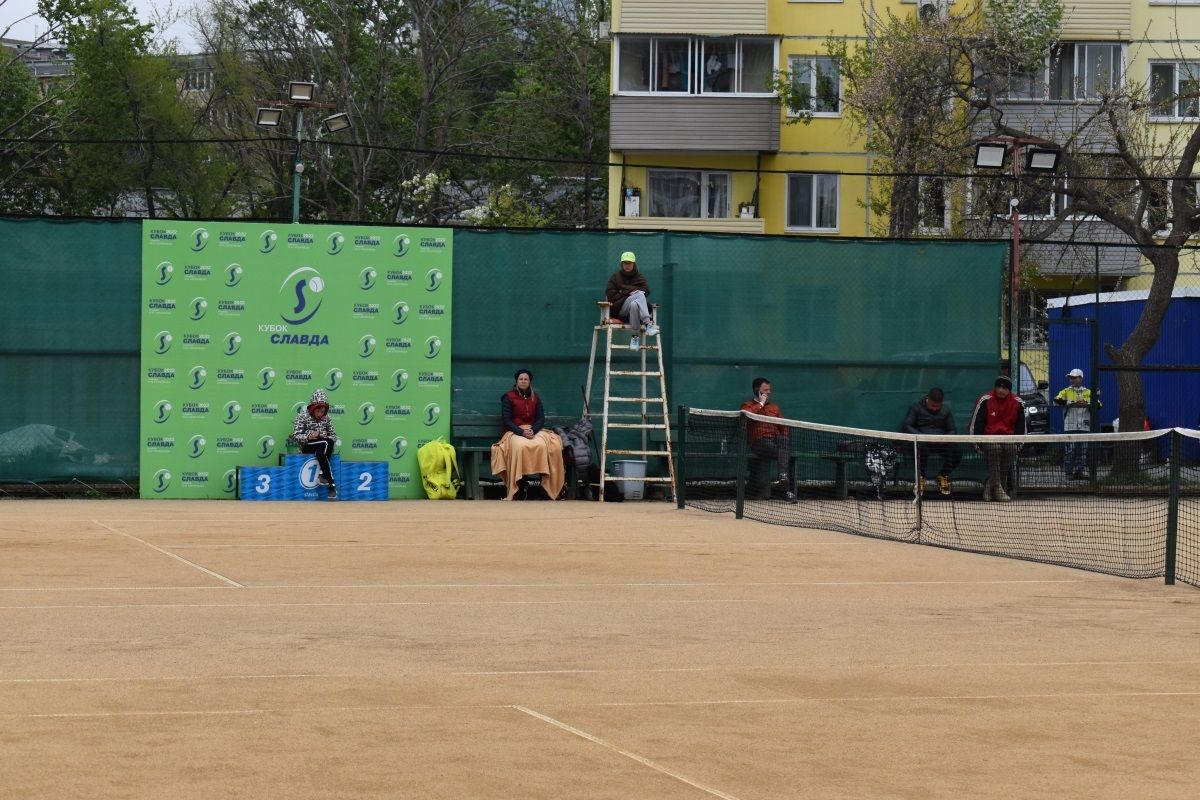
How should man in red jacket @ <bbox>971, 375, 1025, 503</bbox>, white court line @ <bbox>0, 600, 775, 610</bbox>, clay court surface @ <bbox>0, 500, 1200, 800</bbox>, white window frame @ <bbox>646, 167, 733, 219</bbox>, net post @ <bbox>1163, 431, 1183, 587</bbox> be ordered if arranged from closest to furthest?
clay court surface @ <bbox>0, 500, 1200, 800</bbox> → white court line @ <bbox>0, 600, 775, 610</bbox> → net post @ <bbox>1163, 431, 1183, 587</bbox> → man in red jacket @ <bbox>971, 375, 1025, 503</bbox> → white window frame @ <bbox>646, 167, 733, 219</bbox>

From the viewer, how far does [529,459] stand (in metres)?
19.5

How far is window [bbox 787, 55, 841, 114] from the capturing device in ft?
143

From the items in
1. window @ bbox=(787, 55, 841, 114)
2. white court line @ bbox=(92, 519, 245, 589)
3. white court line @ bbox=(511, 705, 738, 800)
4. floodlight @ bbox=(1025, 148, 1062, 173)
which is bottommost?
white court line @ bbox=(92, 519, 245, 589)

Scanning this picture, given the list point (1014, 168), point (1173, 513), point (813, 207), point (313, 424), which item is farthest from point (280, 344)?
point (813, 207)

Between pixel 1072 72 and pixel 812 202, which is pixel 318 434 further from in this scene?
pixel 1072 72

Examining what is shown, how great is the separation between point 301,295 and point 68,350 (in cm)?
259

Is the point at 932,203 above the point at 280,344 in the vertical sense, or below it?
above

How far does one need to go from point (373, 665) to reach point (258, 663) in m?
0.52

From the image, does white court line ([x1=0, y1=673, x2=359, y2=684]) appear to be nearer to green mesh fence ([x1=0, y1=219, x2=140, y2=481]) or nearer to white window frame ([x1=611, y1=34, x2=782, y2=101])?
green mesh fence ([x1=0, y1=219, x2=140, y2=481])

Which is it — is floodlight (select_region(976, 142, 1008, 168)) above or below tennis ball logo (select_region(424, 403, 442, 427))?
above

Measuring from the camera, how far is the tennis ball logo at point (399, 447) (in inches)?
772

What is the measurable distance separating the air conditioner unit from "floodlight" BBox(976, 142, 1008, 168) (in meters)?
15.7

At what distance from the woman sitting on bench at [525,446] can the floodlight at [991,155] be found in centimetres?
638

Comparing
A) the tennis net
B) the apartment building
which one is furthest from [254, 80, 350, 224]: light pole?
the apartment building
